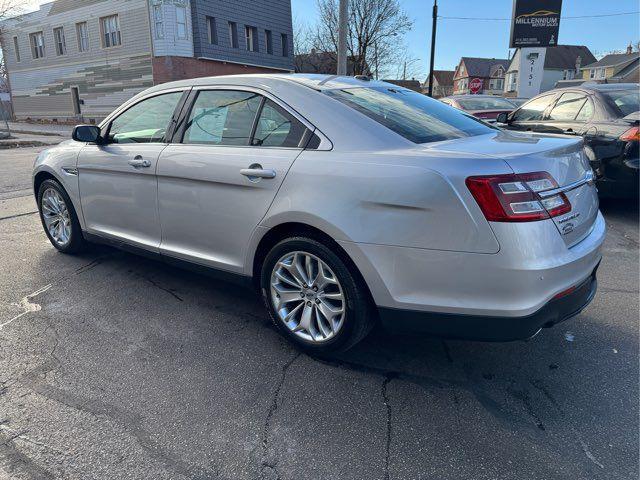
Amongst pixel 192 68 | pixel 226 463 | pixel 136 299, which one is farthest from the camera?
pixel 192 68

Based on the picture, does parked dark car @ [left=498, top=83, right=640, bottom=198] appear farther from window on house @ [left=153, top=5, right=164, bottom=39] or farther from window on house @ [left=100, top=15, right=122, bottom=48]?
window on house @ [left=100, top=15, right=122, bottom=48]

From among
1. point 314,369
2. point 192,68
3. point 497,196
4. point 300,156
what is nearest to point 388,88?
point 300,156

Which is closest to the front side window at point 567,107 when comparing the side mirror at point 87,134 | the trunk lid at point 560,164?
the trunk lid at point 560,164

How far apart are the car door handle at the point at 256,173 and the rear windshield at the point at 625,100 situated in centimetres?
513

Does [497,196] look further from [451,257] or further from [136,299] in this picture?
[136,299]

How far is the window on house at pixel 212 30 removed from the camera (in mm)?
27594

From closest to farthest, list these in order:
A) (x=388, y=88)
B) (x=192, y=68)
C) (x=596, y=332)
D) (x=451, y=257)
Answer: (x=451, y=257) < (x=596, y=332) < (x=388, y=88) < (x=192, y=68)

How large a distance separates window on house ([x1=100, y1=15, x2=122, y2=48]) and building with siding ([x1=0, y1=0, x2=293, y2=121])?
0.06 meters

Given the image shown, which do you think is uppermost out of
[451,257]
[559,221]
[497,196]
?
[497,196]

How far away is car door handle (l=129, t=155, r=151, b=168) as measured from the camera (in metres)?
3.51

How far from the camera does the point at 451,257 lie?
2244mm

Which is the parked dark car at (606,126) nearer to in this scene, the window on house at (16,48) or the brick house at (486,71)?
the window on house at (16,48)

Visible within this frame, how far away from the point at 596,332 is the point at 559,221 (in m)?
1.36

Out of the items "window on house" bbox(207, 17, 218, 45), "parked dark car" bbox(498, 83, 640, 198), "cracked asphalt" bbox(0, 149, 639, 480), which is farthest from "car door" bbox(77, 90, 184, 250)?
"window on house" bbox(207, 17, 218, 45)
